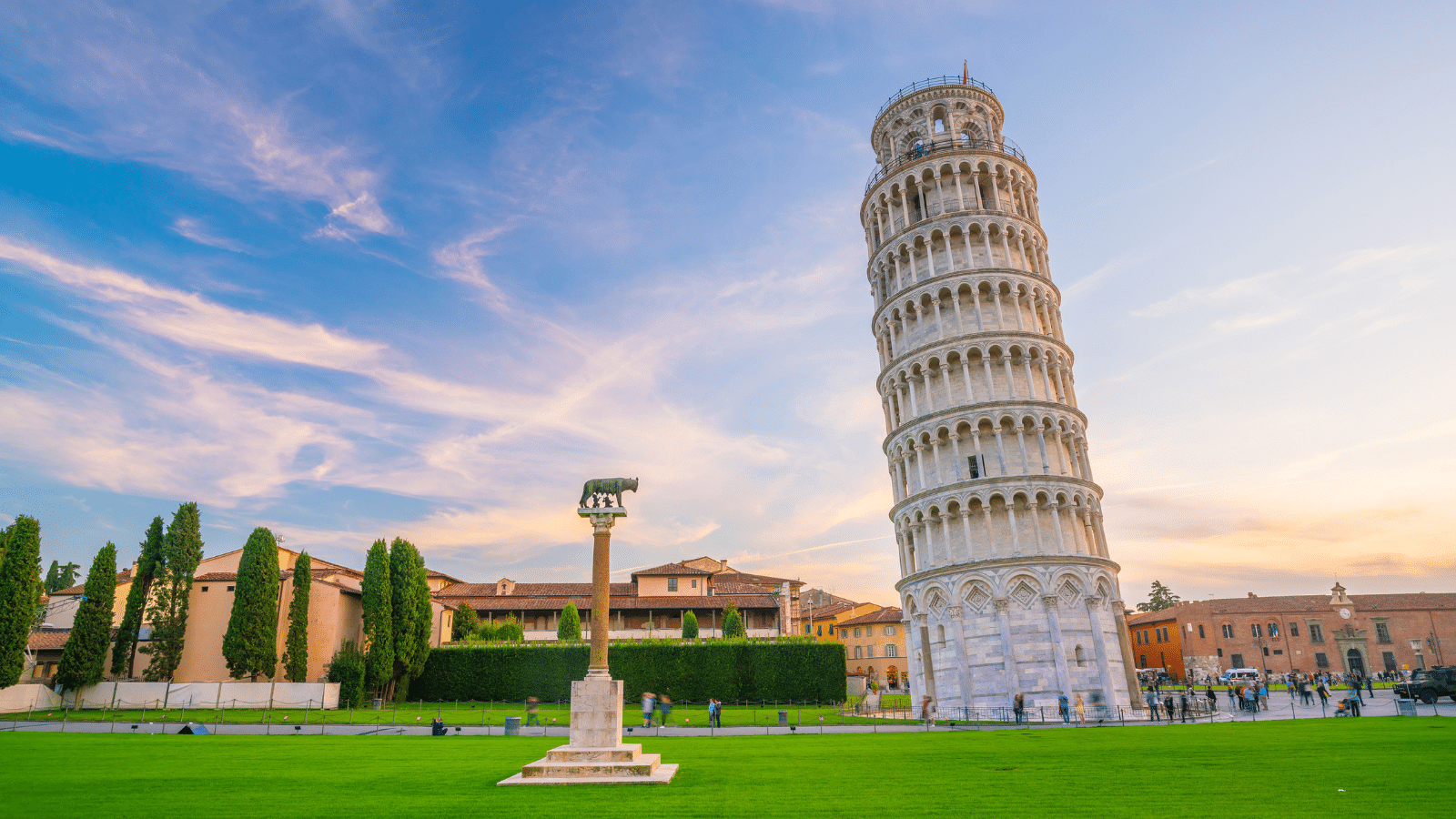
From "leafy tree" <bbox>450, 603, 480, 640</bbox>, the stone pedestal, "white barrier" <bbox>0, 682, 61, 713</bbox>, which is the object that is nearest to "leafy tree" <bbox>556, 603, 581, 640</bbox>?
"leafy tree" <bbox>450, 603, 480, 640</bbox>

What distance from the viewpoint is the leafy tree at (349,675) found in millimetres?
46688

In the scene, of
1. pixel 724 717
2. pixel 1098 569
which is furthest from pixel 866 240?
pixel 724 717

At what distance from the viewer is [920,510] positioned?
4647 centimetres

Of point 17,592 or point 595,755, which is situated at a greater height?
point 17,592

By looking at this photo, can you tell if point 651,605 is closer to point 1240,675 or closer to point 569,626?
point 569,626

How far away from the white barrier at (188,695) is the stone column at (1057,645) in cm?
4154

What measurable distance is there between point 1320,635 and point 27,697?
119777 millimetres

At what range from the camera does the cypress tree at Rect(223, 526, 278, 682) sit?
46.2m

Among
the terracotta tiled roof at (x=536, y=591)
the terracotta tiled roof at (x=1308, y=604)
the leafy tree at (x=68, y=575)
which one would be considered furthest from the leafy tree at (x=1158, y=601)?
the leafy tree at (x=68, y=575)

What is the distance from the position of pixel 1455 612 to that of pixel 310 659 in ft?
398

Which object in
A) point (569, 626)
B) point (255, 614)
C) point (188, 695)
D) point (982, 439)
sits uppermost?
point (982, 439)

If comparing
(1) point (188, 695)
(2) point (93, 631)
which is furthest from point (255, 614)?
(2) point (93, 631)

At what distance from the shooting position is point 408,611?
168 feet

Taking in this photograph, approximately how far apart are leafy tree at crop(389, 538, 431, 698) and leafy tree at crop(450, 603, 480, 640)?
12336mm
